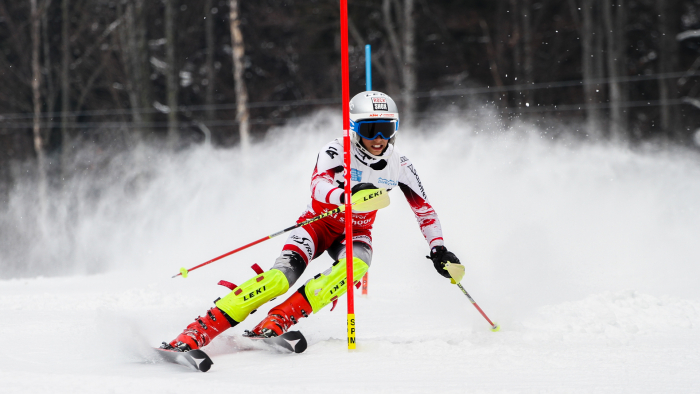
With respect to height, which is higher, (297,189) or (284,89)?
(284,89)

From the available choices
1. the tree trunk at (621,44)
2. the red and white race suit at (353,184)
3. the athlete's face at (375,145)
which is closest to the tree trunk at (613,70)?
the tree trunk at (621,44)

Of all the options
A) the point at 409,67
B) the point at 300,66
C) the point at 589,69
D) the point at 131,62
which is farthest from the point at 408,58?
the point at 131,62

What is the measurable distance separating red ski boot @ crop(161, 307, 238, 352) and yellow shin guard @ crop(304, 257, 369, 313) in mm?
501

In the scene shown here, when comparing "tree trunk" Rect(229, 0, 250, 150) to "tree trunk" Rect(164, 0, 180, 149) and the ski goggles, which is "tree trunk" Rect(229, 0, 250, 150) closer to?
"tree trunk" Rect(164, 0, 180, 149)

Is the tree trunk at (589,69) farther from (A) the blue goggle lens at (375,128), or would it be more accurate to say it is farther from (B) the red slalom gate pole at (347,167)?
(B) the red slalom gate pole at (347,167)

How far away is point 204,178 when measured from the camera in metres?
12.1

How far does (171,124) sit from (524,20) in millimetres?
11045

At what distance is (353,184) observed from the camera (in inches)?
181

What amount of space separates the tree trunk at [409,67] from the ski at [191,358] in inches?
545

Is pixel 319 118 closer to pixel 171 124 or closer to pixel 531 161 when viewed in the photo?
pixel 171 124

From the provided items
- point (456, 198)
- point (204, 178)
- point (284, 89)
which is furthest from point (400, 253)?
point (284, 89)

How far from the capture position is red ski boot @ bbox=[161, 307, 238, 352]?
3.66m

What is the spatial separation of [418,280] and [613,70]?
41.8ft

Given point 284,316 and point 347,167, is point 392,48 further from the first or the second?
point 284,316
